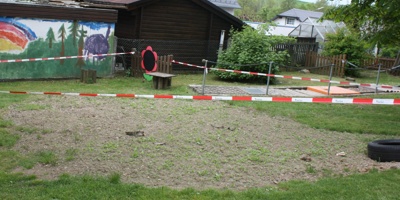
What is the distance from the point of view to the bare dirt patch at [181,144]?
6609 mm

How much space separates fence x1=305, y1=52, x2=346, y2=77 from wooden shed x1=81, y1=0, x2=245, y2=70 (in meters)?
4.91

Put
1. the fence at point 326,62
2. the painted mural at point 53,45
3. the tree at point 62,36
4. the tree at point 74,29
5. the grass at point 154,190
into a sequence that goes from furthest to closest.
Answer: the fence at point 326,62 < the tree at point 74,29 < the tree at point 62,36 < the painted mural at point 53,45 < the grass at point 154,190

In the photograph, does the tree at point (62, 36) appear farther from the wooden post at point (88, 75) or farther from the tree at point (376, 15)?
the tree at point (376, 15)

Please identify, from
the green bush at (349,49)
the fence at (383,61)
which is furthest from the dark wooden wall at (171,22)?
the fence at (383,61)

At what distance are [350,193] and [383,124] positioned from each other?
5.48m

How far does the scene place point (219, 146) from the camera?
320 inches

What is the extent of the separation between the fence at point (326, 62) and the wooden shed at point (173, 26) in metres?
4.91

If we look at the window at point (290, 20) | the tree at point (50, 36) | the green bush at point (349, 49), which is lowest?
the tree at point (50, 36)

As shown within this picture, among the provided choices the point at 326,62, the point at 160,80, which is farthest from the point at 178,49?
the point at 326,62

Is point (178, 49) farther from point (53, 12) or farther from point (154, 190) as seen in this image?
point (154, 190)

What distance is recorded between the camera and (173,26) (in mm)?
20938

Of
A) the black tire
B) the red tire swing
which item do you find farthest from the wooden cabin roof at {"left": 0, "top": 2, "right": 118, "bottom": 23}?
the black tire

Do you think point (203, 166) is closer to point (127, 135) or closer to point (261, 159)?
point (261, 159)

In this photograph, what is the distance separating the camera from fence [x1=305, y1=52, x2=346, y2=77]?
23328 millimetres
